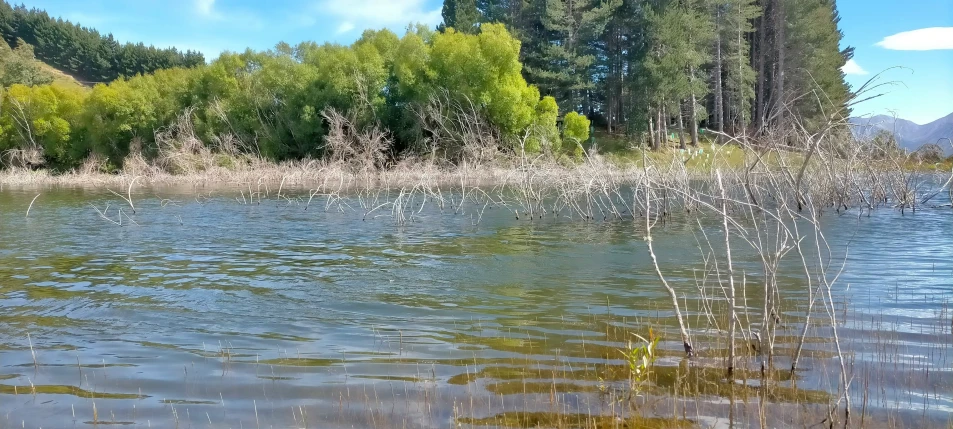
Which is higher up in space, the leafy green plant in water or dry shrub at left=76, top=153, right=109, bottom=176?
dry shrub at left=76, top=153, right=109, bottom=176

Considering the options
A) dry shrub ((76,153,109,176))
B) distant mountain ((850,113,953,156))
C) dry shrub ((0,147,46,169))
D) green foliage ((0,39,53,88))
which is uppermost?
green foliage ((0,39,53,88))

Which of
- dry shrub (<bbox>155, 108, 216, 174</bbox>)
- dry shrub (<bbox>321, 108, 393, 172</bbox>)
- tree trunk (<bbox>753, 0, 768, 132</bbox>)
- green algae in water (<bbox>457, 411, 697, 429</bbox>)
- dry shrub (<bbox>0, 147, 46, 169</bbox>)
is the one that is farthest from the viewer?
dry shrub (<bbox>0, 147, 46, 169</bbox>)

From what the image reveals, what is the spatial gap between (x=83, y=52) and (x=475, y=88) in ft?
320

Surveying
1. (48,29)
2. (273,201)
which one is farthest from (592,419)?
(48,29)

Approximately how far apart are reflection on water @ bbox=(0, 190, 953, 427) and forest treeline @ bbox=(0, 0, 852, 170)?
81.5 feet

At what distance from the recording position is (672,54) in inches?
1786

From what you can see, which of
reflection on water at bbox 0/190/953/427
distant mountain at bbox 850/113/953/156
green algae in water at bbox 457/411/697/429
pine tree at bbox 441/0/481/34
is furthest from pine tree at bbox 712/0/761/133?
green algae in water at bbox 457/411/697/429

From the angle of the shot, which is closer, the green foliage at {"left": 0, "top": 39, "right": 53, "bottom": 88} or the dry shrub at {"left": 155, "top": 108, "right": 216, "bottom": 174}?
the dry shrub at {"left": 155, "top": 108, "right": 216, "bottom": 174}

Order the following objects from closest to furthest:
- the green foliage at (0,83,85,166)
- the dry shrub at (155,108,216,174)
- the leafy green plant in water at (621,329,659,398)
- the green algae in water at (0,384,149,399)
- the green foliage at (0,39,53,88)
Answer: the leafy green plant in water at (621,329,659,398) → the green algae in water at (0,384,149,399) → the dry shrub at (155,108,216,174) → the green foliage at (0,83,85,166) → the green foliage at (0,39,53,88)

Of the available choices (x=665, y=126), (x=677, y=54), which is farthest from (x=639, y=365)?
(x=665, y=126)

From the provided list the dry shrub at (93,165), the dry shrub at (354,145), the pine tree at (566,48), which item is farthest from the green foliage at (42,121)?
the pine tree at (566,48)

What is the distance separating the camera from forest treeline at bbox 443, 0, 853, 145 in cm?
4369

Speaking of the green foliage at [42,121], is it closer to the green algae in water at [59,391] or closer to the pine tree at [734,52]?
the pine tree at [734,52]

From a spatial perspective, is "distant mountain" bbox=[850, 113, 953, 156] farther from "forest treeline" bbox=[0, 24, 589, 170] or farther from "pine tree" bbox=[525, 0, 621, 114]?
"pine tree" bbox=[525, 0, 621, 114]
